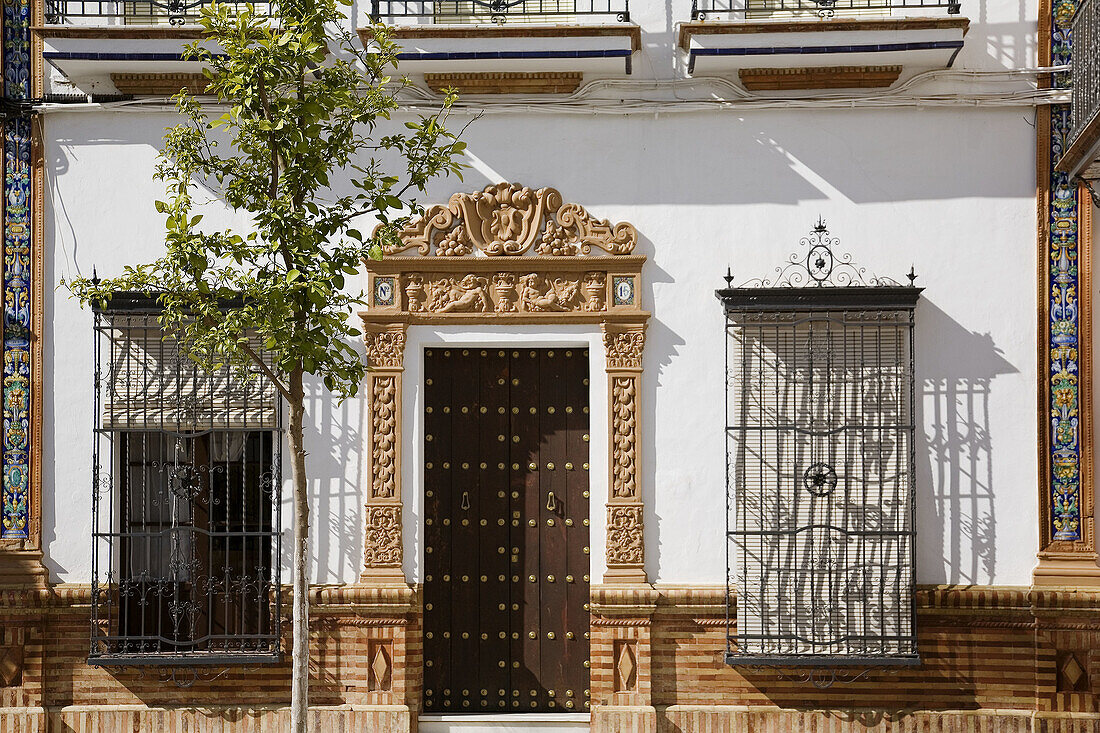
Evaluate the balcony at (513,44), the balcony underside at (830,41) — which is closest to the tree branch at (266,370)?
the balcony at (513,44)

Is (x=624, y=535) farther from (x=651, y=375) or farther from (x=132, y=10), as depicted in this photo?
(x=132, y=10)

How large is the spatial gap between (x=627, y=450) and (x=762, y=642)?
4.52 feet

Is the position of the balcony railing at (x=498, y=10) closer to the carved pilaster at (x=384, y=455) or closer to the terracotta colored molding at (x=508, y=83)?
the terracotta colored molding at (x=508, y=83)

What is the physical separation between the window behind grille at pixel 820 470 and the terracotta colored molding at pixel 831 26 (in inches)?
59.5

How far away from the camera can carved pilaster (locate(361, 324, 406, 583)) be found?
6.93 meters

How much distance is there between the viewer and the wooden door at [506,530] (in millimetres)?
7094

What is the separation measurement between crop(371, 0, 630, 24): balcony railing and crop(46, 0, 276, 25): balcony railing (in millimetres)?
791

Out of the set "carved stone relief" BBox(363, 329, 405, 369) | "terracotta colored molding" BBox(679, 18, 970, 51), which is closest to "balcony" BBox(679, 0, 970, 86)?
"terracotta colored molding" BBox(679, 18, 970, 51)

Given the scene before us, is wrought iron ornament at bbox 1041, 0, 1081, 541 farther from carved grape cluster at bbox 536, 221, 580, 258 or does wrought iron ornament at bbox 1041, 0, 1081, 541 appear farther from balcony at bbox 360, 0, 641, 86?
carved grape cluster at bbox 536, 221, 580, 258

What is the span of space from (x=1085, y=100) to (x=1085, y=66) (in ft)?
0.67

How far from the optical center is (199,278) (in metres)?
5.18

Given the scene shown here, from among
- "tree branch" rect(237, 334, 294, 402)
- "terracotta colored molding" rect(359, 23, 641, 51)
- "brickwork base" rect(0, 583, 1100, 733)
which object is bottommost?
"brickwork base" rect(0, 583, 1100, 733)

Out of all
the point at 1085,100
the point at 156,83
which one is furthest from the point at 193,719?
the point at 1085,100

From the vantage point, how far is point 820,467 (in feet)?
22.4
